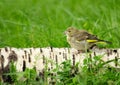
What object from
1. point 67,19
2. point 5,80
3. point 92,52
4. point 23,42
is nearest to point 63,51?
point 92,52

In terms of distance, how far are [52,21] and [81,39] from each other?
2.08 metres

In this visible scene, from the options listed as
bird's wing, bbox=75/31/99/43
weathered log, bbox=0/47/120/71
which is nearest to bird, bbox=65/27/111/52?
bird's wing, bbox=75/31/99/43

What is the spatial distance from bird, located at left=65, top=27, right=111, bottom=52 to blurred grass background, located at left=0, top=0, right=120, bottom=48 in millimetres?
352

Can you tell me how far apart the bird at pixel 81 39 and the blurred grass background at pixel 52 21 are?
1.16ft

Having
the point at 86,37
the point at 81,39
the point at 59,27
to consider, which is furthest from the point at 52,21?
the point at 86,37

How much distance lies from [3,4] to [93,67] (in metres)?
5.62

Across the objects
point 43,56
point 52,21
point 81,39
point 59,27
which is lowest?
point 43,56

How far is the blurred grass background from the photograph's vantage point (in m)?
9.15

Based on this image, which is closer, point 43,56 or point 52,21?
point 43,56

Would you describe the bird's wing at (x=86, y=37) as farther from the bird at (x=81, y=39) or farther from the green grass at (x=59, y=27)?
the green grass at (x=59, y=27)

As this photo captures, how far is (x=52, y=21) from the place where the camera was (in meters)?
10.4

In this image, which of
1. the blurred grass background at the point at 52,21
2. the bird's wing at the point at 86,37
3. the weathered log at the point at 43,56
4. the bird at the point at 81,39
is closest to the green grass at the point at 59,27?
the blurred grass background at the point at 52,21

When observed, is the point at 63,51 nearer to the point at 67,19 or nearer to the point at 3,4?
the point at 67,19

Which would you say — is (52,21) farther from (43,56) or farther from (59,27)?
(43,56)
